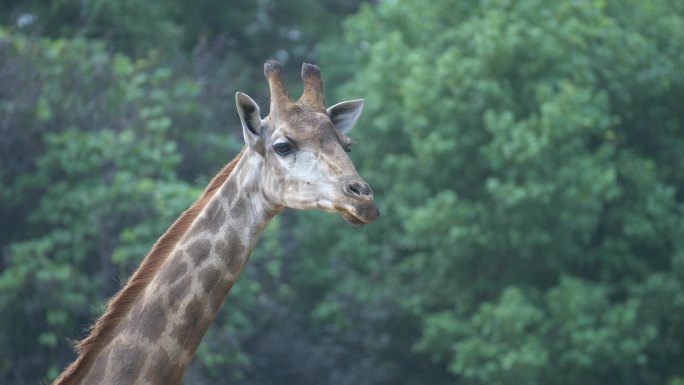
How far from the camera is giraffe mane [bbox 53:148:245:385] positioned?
17.7 ft

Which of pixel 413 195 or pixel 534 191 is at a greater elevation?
pixel 534 191

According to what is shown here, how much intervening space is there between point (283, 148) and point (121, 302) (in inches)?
43.9

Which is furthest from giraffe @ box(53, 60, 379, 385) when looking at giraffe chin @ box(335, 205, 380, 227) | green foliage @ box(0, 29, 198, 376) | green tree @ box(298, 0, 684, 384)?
green tree @ box(298, 0, 684, 384)

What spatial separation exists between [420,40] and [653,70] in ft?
16.1

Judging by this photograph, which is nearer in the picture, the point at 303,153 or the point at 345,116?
the point at 303,153

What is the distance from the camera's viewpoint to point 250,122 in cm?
586

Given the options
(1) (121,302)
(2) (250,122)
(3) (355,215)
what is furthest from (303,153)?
(1) (121,302)

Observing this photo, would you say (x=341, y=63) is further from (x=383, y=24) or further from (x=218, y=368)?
(x=218, y=368)

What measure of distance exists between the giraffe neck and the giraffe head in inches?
4.4

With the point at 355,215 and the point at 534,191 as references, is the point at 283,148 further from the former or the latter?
the point at 534,191

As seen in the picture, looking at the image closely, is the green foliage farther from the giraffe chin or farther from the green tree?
Result: the giraffe chin

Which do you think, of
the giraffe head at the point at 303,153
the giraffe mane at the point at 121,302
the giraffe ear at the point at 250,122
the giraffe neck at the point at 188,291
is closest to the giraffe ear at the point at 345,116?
the giraffe head at the point at 303,153

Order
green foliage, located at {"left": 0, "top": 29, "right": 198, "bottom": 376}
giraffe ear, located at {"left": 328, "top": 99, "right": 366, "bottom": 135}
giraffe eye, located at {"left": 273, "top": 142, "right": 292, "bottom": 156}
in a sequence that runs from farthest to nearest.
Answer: green foliage, located at {"left": 0, "top": 29, "right": 198, "bottom": 376}
giraffe ear, located at {"left": 328, "top": 99, "right": 366, "bottom": 135}
giraffe eye, located at {"left": 273, "top": 142, "right": 292, "bottom": 156}

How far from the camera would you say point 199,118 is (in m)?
20.9
